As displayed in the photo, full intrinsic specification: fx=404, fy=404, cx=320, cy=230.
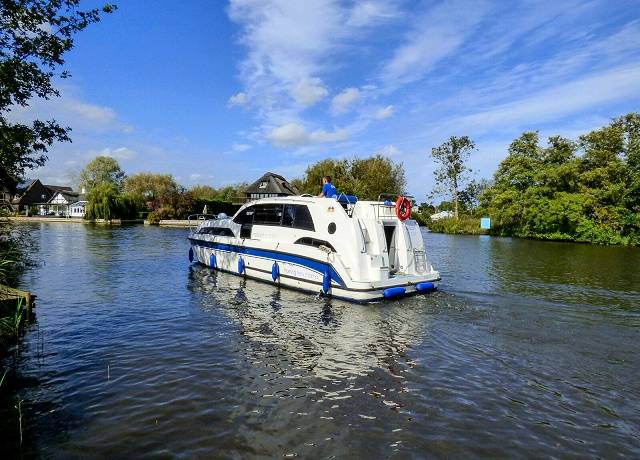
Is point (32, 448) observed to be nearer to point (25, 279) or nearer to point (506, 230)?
point (25, 279)

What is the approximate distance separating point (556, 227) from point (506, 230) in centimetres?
625

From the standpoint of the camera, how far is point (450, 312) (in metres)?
10.5

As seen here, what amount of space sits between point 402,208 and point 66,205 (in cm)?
9752

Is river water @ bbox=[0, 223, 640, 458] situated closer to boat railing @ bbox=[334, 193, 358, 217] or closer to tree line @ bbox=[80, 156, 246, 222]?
boat railing @ bbox=[334, 193, 358, 217]

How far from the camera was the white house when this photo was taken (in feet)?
281

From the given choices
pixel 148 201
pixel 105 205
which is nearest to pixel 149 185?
pixel 148 201

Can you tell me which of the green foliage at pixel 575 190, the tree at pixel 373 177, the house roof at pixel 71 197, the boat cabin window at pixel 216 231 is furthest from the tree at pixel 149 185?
the boat cabin window at pixel 216 231

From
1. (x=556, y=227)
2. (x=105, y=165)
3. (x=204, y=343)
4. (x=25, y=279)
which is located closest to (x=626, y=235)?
(x=556, y=227)

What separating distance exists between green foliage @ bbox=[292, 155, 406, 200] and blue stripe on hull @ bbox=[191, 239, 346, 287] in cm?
4006

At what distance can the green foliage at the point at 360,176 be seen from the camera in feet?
188

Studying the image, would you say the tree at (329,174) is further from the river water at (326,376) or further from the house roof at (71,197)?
the house roof at (71,197)

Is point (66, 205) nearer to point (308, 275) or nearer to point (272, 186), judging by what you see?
point (272, 186)

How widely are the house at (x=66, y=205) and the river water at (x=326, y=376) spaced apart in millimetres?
84849

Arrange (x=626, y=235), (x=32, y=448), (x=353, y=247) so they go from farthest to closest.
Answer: (x=626, y=235) → (x=353, y=247) → (x=32, y=448)
